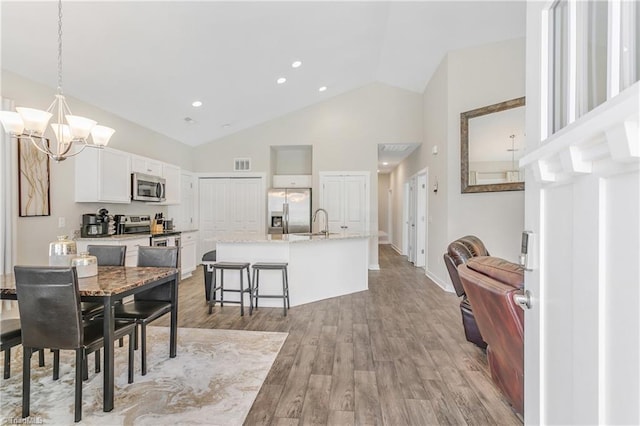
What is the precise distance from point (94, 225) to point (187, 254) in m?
2.02

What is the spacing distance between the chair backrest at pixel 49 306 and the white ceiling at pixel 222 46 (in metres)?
2.58

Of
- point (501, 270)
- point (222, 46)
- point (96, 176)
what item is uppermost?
point (222, 46)

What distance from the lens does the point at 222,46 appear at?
4.20 metres

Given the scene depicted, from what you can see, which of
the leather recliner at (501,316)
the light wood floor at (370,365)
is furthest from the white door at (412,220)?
the leather recliner at (501,316)

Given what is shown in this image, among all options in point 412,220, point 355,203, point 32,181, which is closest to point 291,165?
point 355,203

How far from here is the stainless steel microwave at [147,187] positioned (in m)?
4.88

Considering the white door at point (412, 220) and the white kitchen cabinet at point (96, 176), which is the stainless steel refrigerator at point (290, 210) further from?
the white kitchen cabinet at point (96, 176)

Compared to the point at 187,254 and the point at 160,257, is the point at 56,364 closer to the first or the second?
the point at 160,257

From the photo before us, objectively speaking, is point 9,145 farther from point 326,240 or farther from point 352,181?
point 352,181

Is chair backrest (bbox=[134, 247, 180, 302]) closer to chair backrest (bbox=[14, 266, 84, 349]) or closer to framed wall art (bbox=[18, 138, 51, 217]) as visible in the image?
chair backrest (bbox=[14, 266, 84, 349])

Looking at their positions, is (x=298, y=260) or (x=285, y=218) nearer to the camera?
(x=298, y=260)

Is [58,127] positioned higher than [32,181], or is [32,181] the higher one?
[58,127]

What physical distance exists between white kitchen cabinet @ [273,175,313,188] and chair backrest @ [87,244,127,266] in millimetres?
4645

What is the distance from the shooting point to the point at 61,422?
1.91m
